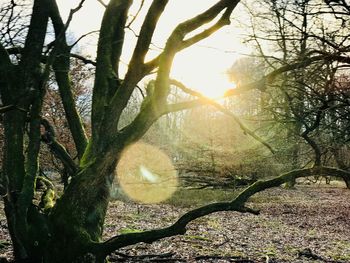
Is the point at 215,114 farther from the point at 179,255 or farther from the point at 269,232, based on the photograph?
the point at 179,255

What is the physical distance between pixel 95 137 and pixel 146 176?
17.3m

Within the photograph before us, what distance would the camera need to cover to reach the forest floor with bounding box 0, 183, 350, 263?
781cm

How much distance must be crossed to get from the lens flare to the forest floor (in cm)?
141

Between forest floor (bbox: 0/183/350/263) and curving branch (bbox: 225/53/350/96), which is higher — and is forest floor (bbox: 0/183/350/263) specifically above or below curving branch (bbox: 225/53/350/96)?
below

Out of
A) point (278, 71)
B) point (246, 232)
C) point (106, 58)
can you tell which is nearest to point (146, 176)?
point (246, 232)

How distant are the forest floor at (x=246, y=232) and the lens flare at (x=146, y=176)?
1409 millimetres

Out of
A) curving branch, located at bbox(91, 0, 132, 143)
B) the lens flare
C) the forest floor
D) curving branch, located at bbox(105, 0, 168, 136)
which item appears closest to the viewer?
curving branch, located at bbox(105, 0, 168, 136)

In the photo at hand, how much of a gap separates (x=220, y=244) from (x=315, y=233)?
13.0 feet

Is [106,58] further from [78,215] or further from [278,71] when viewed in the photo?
[278,71]

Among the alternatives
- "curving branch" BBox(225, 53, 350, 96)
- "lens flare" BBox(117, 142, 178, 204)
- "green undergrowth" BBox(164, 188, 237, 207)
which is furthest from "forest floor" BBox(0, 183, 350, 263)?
"curving branch" BBox(225, 53, 350, 96)

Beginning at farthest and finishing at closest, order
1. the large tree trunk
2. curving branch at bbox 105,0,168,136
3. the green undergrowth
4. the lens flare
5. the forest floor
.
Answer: the lens flare, the green undergrowth, the forest floor, the large tree trunk, curving branch at bbox 105,0,168,136

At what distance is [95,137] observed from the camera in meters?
5.12

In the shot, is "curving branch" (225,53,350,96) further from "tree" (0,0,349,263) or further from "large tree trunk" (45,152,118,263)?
"large tree trunk" (45,152,118,263)

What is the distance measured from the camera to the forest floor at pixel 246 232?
7.81 meters
